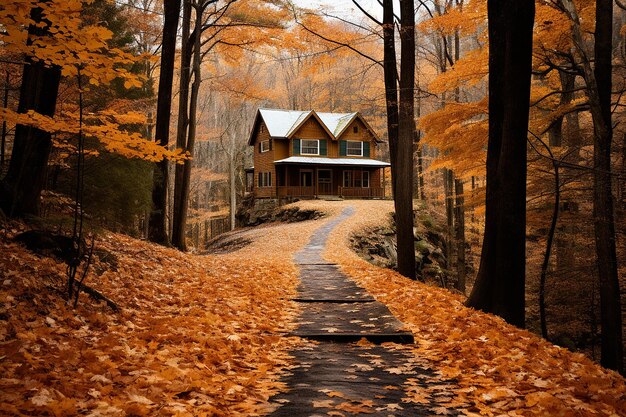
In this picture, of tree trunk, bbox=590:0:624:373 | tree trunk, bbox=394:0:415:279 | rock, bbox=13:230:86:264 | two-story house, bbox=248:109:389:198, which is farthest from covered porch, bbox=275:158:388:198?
rock, bbox=13:230:86:264

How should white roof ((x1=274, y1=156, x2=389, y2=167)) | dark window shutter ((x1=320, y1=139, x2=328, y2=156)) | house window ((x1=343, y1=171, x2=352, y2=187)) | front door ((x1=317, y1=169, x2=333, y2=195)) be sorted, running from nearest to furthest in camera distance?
white roof ((x1=274, y1=156, x2=389, y2=167)) < dark window shutter ((x1=320, y1=139, x2=328, y2=156)) < front door ((x1=317, y1=169, x2=333, y2=195)) < house window ((x1=343, y1=171, x2=352, y2=187))

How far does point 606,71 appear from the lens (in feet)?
27.8

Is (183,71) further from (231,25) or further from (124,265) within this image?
(124,265)

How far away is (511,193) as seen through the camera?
20.9ft

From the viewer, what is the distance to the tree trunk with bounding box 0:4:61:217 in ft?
22.9

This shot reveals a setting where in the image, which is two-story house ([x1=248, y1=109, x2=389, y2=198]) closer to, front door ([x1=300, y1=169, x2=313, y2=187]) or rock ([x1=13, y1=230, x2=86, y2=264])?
front door ([x1=300, y1=169, x2=313, y2=187])

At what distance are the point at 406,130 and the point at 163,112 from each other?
7.18 meters

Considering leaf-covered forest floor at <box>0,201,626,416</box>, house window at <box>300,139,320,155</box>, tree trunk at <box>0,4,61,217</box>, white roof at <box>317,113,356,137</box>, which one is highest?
white roof at <box>317,113,356,137</box>

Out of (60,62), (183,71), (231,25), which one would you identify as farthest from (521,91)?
(231,25)

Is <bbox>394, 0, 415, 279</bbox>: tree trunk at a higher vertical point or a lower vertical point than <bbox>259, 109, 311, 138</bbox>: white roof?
lower

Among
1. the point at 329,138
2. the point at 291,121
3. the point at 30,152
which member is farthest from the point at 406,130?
the point at 291,121

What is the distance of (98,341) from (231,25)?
1554cm

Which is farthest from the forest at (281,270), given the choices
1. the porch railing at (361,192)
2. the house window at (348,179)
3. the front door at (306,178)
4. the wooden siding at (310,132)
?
the house window at (348,179)

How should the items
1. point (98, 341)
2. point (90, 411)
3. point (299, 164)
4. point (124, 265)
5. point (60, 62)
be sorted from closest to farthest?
point (90, 411), point (98, 341), point (60, 62), point (124, 265), point (299, 164)
